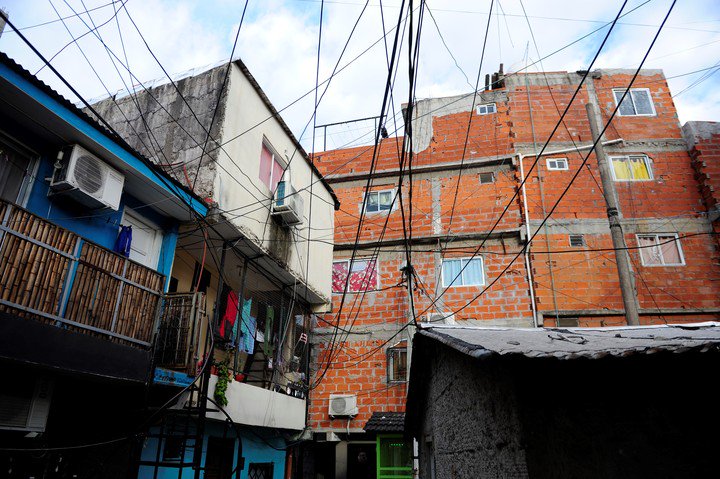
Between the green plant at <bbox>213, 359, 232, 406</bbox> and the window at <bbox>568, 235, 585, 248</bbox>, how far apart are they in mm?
12581

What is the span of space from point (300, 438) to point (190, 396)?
6.15m

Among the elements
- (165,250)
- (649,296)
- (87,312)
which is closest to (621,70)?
(649,296)

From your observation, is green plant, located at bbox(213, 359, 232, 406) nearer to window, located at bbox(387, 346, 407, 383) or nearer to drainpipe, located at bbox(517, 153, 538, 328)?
window, located at bbox(387, 346, 407, 383)

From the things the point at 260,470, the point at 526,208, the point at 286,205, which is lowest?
the point at 260,470

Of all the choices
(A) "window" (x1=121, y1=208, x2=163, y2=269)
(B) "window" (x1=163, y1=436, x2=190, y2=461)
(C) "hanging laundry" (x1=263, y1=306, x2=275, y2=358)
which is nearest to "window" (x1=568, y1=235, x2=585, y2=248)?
(C) "hanging laundry" (x1=263, y1=306, x2=275, y2=358)

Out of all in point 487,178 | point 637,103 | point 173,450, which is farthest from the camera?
point 637,103

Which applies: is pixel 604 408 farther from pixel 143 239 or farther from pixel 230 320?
pixel 230 320

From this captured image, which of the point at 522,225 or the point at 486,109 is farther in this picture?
the point at 486,109

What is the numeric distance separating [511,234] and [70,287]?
1417 centimetres

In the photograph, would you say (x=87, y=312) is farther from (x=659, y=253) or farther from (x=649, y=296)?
(x=659, y=253)


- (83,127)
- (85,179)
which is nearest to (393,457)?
(85,179)

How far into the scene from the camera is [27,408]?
18.9 ft

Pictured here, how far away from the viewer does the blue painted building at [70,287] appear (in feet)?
17.5

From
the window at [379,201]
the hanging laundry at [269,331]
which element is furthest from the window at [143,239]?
the window at [379,201]
